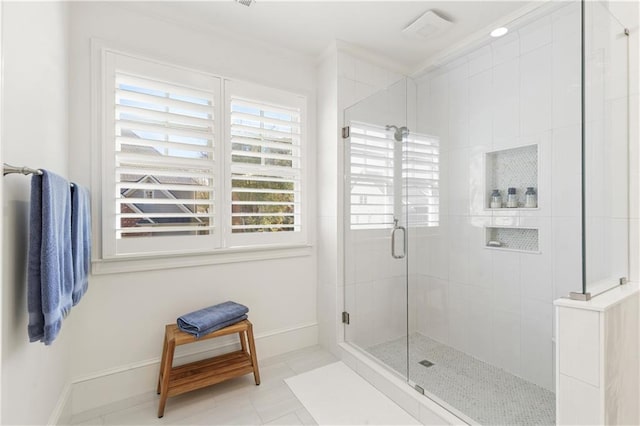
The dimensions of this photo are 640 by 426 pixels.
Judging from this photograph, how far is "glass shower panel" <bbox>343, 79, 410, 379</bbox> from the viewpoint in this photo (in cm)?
218

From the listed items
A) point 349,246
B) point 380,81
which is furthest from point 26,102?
point 380,81

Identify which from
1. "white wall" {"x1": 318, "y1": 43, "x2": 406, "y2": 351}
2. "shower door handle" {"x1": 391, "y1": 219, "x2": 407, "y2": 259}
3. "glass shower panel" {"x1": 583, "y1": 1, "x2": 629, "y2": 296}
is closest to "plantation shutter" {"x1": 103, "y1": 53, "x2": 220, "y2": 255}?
"white wall" {"x1": 318, "y1": 43, "x2": 406, "y2": 351}

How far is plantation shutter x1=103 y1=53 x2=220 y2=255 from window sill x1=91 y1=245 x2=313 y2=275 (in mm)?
62

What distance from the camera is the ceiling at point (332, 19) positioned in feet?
6.13

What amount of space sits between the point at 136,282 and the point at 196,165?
2.74ft

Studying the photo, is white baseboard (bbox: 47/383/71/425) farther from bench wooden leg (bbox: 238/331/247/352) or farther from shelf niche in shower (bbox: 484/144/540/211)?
shelf niche in shower (bbox: 484/144/540/211)

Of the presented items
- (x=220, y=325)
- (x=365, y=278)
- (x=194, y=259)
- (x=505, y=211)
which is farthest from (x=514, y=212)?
(x=194, y=259)

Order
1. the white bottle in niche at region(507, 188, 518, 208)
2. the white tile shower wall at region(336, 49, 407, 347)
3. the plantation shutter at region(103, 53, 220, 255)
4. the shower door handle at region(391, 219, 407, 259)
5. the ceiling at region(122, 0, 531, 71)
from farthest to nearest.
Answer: the white tile shower wall at region(336, 49, 407, 347)
the shower door handle at region(391, 219, 407, 259)
the white bottle in niche at region(507, 188, 518, 208)
the ceiling at region(122, 0, 531, 71)
the plantation shutter at region(103, 53, 220, 255)

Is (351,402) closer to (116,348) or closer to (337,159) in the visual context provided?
(116,348)

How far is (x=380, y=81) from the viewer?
8.46 feet

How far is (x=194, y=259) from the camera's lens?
2.00 m

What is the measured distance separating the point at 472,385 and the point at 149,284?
215cm

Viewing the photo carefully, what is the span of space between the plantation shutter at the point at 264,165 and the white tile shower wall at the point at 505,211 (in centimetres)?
104

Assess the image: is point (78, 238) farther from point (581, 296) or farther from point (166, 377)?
point (581, 296)
